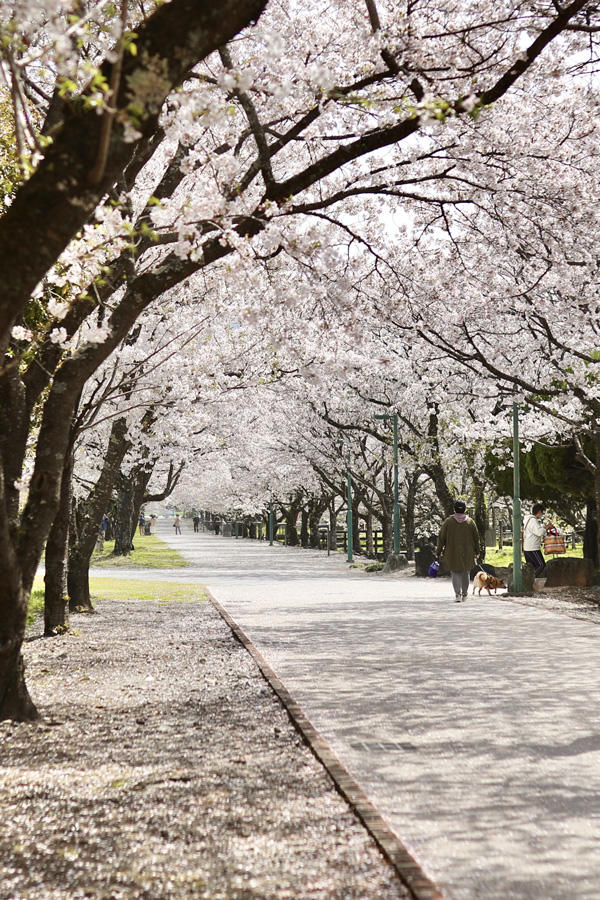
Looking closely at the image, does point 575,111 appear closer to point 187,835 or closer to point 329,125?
point 329,125

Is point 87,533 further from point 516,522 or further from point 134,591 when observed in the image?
point 516,522

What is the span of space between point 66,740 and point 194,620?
8652mm

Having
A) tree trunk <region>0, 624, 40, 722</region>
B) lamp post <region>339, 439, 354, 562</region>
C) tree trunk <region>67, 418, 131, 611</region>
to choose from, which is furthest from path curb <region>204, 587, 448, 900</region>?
lamp post <region>339, 439, 354, 562</region>

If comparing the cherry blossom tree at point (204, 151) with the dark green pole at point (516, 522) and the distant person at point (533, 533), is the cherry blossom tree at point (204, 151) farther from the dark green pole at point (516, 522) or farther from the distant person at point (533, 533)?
the distant person at point (533, 533)

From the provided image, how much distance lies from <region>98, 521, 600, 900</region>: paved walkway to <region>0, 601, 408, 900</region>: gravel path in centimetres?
37

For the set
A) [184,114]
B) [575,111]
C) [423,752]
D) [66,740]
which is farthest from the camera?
[575,111]

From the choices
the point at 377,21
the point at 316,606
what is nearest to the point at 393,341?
the point at 316,606

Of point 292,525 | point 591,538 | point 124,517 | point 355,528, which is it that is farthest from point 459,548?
point 292,525

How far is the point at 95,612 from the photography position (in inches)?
659

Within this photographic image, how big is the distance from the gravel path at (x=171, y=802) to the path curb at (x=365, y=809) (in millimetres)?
58

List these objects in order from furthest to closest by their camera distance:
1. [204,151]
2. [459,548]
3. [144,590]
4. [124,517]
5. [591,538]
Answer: [124,517]
[591,538]
[144,590]
[459,548]
[204,151]

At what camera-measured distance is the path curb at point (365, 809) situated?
13.3ft

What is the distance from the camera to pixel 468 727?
723cm

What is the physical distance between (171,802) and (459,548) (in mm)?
13813
